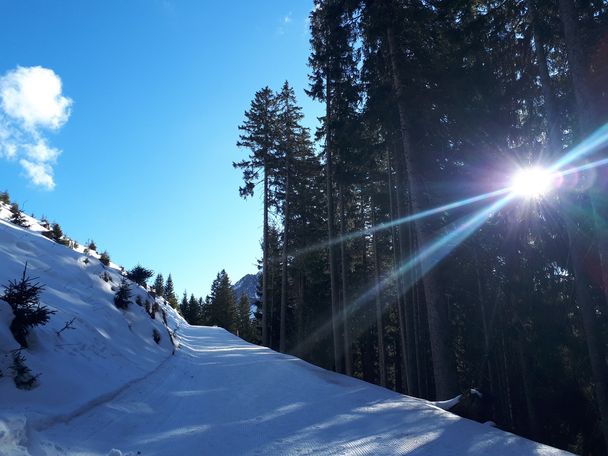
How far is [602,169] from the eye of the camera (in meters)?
7.91

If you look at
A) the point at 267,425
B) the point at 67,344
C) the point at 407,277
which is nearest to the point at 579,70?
the point at 267,425

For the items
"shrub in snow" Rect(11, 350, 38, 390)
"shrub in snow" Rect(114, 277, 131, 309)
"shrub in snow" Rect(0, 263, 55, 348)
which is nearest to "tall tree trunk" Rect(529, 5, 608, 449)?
"shrub in snow" Rect(11, 350, 38, 390)

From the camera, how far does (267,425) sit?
5.19m

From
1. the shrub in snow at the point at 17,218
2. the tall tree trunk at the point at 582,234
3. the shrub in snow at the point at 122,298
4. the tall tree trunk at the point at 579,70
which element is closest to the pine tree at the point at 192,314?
the shrub in snow at the point at 17,218

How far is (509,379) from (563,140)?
12445 mm

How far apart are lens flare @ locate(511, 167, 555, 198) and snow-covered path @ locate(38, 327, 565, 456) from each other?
6.34 metres

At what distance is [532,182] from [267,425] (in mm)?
9313

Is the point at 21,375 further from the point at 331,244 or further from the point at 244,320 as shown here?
the point at 244,320

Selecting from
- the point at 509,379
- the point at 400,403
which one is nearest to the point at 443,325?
the point at 400,403

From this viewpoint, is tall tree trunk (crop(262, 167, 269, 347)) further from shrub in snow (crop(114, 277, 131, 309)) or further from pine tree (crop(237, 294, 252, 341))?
pine tree (crop(237, 294, 252, 341))

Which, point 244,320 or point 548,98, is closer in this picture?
point 548,98

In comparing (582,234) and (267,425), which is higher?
(582,234)

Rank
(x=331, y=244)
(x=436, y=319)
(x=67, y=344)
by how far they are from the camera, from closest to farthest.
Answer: (x=67, y=344) < (x=436, y=319) < (x=331, y=244)

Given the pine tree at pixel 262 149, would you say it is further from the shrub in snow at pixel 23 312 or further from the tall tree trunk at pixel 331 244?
the shrub in snow at pixel 23 312
